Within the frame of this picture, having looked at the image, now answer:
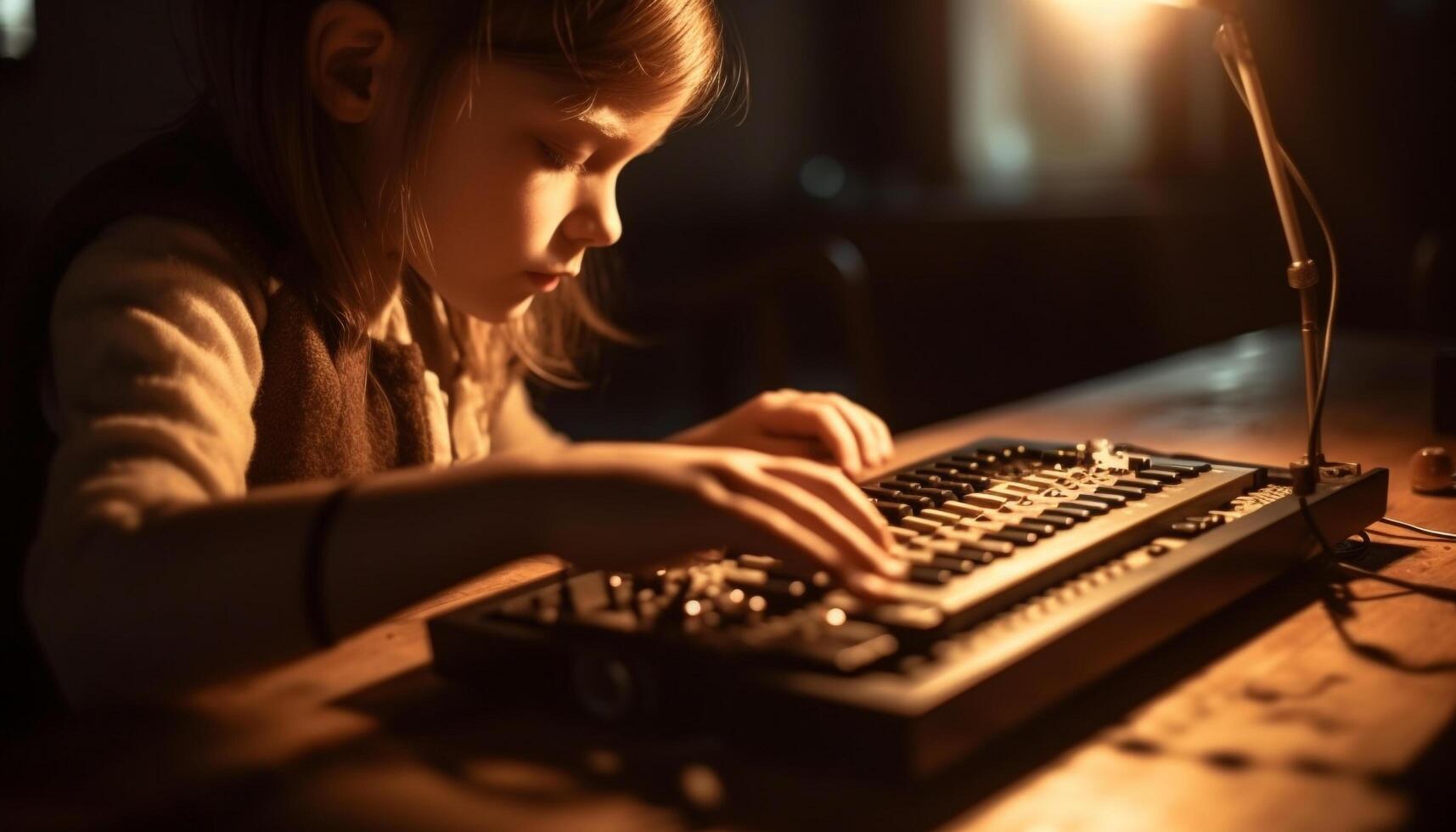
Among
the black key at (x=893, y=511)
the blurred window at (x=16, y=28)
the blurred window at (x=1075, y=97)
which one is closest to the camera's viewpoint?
the black key at (x=893, y=511)

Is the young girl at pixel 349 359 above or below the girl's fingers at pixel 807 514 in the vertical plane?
above

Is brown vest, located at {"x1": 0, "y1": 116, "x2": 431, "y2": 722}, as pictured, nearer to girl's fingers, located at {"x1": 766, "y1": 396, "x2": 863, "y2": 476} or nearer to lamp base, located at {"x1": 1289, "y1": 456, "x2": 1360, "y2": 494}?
girl's fingers, located at {"x1": 766, "y1": 396, "x2": 863, "y2": 476}

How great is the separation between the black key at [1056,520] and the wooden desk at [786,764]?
0.07 m

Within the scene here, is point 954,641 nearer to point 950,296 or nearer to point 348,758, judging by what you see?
point 348,758

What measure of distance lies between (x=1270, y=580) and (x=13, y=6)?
6.28ft

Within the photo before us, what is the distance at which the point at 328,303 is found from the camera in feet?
2.84

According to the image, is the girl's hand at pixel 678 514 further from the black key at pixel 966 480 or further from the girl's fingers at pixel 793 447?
the girl's fingers at pixel 793 447

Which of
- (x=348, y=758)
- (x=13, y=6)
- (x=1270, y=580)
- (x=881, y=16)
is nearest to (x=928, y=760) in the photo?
(x=348, y=758)

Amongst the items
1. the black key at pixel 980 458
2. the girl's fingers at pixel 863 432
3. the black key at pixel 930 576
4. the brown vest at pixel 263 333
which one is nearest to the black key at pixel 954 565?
the black key at pixel 930 576

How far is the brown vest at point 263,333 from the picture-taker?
76 centimetres

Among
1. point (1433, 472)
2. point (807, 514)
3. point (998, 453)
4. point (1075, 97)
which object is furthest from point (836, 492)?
point (1075, 97)

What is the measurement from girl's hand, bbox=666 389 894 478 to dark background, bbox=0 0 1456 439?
767mm

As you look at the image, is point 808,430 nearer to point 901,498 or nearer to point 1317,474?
point 901,498

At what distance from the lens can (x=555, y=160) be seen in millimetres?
842
